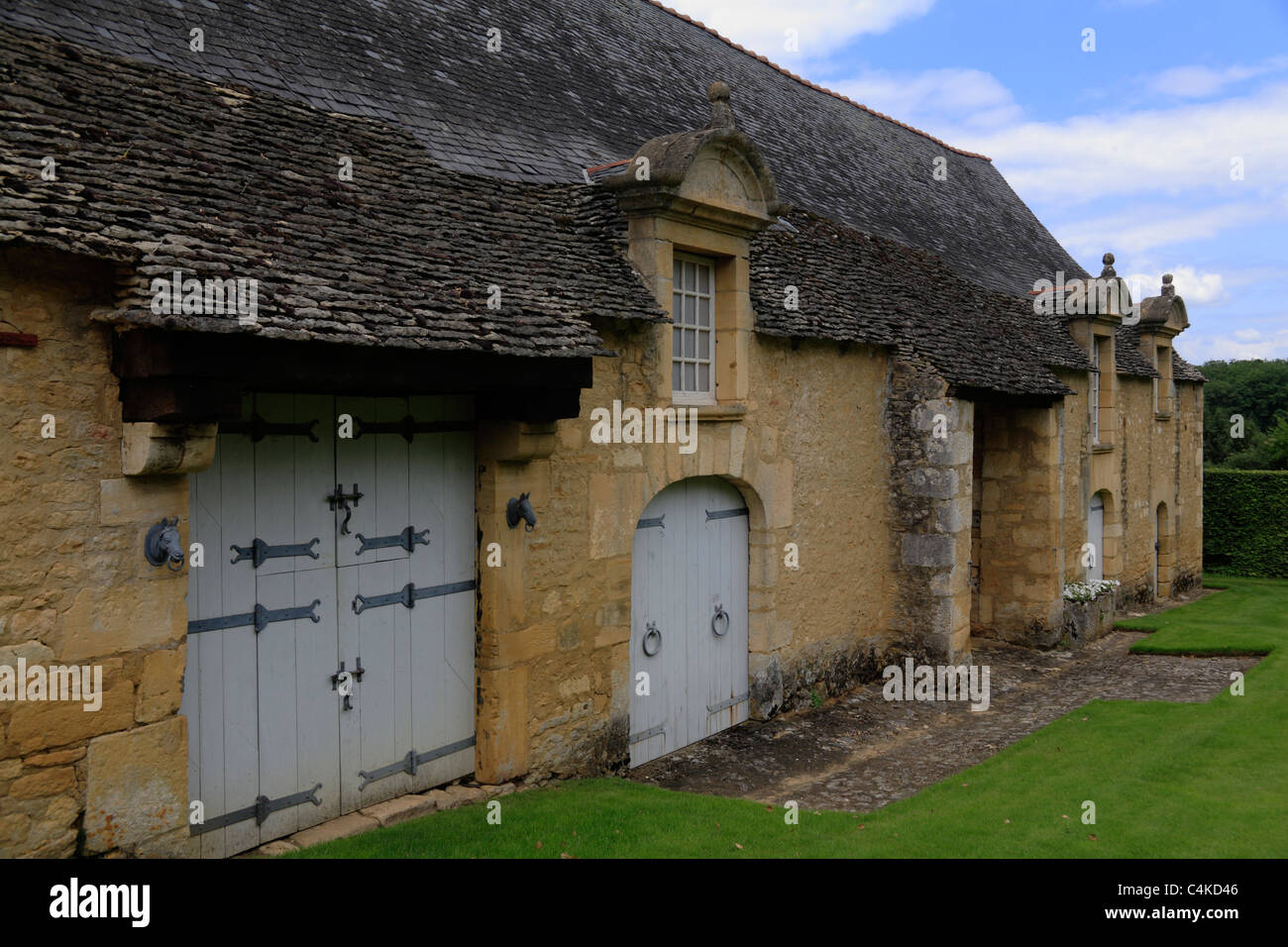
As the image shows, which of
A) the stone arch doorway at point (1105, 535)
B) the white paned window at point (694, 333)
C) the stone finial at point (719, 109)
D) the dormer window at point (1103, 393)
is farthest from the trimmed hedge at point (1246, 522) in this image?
the stone finial at point (719, 109)

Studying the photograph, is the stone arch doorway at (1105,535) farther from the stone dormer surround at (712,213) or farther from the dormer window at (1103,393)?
the stone dormer surround at (712,213)

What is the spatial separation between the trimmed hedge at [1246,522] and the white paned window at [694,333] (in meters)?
22.3

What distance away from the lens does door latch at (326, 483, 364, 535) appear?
19.7 feet

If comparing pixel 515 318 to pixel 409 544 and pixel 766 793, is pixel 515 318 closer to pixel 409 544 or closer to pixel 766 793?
pixel 409 544

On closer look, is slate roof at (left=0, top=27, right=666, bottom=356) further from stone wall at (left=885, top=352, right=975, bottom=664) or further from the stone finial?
stone wall at (left=885, top=352, right=975, bottom=664)

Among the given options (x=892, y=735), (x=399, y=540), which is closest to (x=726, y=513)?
(x=892, y=735)

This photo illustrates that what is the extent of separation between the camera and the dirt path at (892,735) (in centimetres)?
783

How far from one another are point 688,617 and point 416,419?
330cm

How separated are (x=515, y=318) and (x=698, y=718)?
169 inches

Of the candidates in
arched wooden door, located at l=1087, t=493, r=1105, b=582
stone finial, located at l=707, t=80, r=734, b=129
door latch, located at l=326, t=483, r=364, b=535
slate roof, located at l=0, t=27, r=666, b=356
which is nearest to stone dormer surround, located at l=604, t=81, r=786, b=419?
stone finial, located at l=707, t=80, r=734, b=129

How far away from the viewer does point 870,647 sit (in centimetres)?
1095

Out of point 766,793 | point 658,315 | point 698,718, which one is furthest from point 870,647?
point 658,315

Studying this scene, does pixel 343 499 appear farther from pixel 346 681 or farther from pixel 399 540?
pixel 346 681

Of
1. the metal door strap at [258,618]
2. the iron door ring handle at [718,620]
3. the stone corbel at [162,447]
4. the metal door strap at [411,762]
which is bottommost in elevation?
the metal door strap at [411,762]
